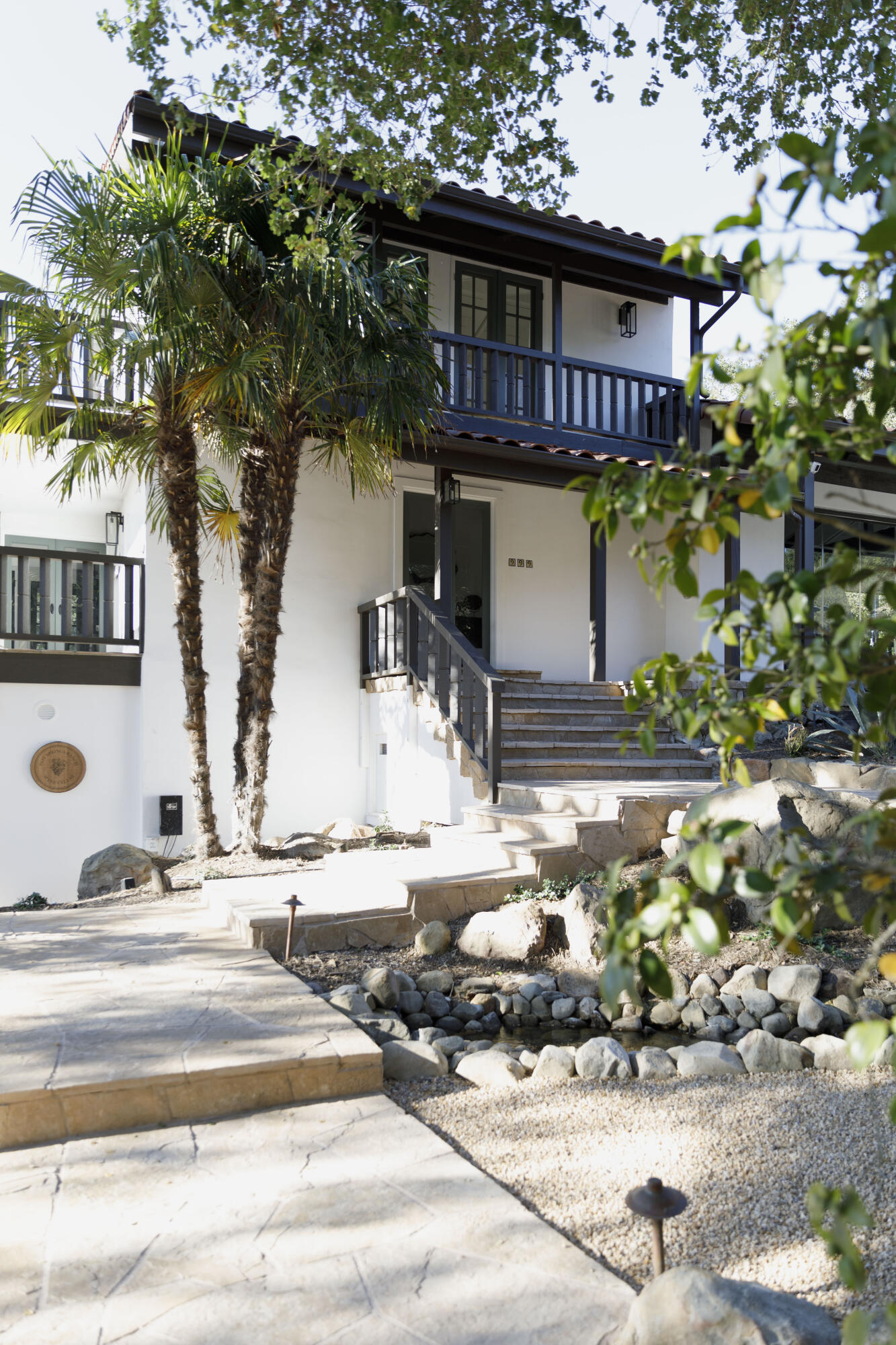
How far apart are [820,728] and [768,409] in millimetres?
10162

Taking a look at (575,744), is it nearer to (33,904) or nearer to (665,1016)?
(665,1016)

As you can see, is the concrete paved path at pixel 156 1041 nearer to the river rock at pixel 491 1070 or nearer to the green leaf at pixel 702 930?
the river rock at pixel 491 1070

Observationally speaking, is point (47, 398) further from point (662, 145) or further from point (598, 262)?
point (598, 262)

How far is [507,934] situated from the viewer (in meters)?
5.66

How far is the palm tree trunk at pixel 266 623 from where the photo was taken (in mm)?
7980

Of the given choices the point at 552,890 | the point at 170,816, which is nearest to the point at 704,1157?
the point at 552,890

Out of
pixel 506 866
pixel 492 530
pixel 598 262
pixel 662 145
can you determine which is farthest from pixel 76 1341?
pixel 598 262

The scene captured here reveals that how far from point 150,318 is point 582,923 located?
17.3 ft

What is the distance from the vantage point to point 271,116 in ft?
16.8

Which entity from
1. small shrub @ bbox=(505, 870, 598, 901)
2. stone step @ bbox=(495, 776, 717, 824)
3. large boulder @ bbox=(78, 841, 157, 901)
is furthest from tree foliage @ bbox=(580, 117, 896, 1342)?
large boulder @ bbox=(78, 841, 157, 901)

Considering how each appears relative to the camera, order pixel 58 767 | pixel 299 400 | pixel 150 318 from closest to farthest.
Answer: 1. pixel 150 318
2. pixel 299 400
3. pixel 58 767

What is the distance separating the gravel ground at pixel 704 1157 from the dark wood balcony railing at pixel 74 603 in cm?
673

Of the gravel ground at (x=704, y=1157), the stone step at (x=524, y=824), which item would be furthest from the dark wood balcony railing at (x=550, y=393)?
the gravel ground at (x=704, y=1157)

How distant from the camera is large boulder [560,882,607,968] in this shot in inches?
212
